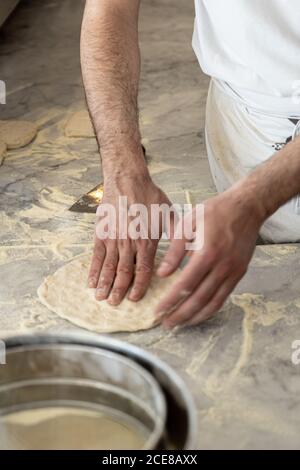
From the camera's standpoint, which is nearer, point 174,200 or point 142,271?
point 142,271

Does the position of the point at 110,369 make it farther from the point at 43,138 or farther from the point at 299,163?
the point at 43,138

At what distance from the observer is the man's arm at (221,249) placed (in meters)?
1.58

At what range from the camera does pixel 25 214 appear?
2.43m

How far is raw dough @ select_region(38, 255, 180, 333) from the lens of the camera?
1.79 m

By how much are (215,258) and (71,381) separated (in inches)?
14.7

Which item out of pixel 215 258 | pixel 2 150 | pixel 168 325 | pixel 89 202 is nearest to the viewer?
pixel 215 258

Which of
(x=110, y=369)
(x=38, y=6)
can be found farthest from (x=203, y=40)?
(x=38, y=6)

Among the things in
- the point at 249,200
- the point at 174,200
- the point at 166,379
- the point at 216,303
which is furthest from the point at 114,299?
the point at 174,200

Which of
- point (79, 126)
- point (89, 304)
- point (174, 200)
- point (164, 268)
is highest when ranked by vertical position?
point (164, 268)

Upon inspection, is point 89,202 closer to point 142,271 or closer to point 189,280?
point 142,271

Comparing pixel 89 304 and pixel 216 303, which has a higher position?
pixel 216 303

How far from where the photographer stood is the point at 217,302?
166 cm

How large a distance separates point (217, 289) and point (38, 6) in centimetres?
358

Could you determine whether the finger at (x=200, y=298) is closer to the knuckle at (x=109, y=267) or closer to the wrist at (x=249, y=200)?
the wrist at (x=249, y=200)
